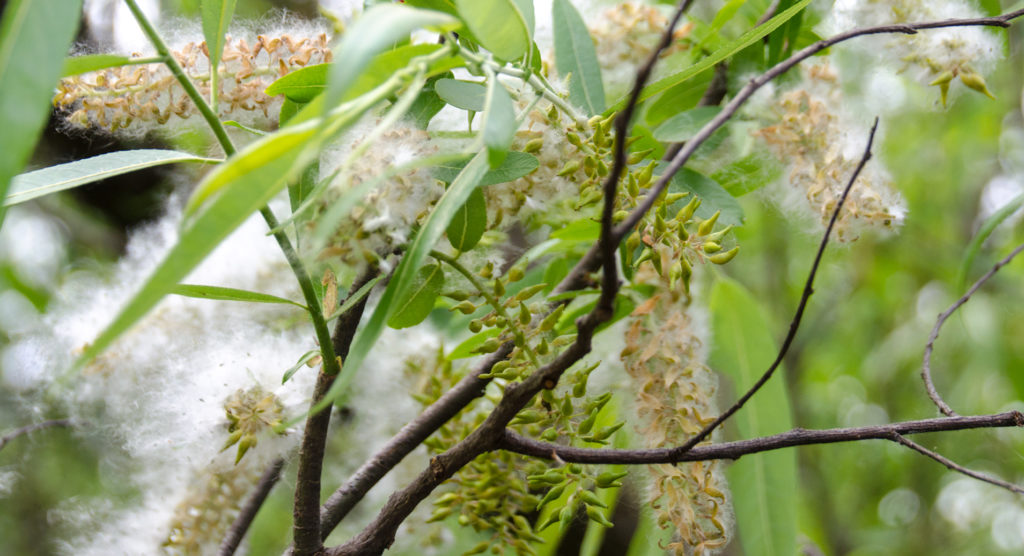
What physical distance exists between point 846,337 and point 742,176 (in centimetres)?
194

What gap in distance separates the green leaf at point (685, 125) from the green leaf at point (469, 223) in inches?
10.4

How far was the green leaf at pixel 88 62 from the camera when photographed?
427 mm

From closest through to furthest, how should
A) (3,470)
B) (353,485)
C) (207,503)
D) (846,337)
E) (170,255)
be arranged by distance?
(170,255) → (353,485) → (207,503) → (3,470) → (846,337)

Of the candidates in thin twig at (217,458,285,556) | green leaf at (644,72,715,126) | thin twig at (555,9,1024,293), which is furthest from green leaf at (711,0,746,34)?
thin twig at (217,458,285,556)

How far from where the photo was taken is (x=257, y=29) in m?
0.84

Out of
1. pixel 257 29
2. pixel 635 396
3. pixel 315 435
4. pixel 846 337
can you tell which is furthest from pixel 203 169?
pixel 846 337

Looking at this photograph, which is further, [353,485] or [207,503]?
[207,503]

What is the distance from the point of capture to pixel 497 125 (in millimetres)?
383

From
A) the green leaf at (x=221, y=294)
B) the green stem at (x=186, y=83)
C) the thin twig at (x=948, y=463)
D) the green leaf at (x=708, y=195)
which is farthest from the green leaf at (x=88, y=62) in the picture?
the thin twig at (x=948, y=463)

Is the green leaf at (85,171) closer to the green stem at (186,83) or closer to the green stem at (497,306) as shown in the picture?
the green stem at (186,83)

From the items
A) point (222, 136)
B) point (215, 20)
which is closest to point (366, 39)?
point (222, 136)

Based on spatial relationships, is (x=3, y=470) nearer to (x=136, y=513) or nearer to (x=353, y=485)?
(x=136, y=513)

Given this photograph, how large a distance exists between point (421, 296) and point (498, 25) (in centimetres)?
25

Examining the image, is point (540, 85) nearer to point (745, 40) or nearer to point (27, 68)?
point (745, 40)
